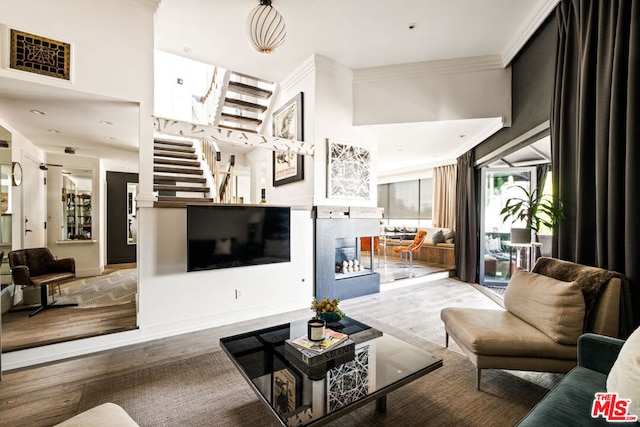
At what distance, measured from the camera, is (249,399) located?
6.35ft

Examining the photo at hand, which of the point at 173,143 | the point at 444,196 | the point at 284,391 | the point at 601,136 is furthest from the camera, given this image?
the point at 444,196

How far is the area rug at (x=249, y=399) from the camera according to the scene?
173 centimetres

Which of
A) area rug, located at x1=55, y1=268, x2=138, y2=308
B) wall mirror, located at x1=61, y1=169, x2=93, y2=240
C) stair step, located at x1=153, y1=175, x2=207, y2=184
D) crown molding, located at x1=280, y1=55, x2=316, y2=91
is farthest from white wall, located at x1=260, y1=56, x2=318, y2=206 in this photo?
wall mirror, located at x1=61, y1=169, x2=93, y2=240

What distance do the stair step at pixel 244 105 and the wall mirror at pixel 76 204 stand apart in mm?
3014

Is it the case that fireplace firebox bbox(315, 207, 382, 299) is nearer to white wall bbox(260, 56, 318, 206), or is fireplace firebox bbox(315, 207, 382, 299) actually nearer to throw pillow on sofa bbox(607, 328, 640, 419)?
white wall bbox(260, 56, 318, 206)

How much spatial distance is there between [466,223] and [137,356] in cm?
544

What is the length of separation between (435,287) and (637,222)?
3.45 meters

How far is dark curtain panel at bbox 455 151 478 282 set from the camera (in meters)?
5.29

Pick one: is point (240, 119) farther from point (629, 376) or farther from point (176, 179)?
point (629, 376)

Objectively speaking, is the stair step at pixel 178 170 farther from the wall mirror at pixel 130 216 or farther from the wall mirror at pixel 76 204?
the wall mirror at pixel 130 216

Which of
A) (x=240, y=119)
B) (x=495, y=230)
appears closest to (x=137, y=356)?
(x=240, y=119)

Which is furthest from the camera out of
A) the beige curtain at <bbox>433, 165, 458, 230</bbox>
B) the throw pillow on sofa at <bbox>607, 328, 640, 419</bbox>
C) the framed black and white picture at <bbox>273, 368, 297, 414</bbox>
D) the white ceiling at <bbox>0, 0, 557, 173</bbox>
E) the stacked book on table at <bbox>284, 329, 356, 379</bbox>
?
the beige curtain at <bbox>433, 165, 458, 230</bbox>

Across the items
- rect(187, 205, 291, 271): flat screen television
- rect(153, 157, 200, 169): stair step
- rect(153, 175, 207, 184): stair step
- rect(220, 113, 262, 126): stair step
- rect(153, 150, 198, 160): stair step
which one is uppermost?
rect(220, 113, 262, 126): stair step
